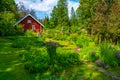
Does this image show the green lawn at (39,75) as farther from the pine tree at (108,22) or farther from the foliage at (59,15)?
the foliage at (59,15)

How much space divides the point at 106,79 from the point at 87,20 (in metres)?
28.0

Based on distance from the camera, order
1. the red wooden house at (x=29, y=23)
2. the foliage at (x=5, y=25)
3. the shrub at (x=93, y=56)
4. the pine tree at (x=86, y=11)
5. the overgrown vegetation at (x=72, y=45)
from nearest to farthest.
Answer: the overgrown vegetation at (x=72, y=45) → the shrub at (x=93, y=56) → the foliage at (x=5, y=25) → the pine tree at (x=86, y=11) → the red wooden house at (x=29, y=23)

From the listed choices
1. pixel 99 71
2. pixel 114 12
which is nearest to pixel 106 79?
pixel 99 71

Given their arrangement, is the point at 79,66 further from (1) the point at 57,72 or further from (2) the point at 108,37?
(2) the point at 108,37

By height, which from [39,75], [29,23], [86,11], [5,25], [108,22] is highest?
[86,11]

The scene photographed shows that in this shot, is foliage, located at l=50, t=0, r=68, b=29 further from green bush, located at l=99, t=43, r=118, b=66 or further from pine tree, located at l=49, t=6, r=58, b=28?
green bush, located at l=99, t=43, r=118, b=66

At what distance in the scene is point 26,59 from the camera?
13914 millimetres

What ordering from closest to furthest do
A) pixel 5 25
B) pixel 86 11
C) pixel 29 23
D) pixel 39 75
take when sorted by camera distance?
pixel 39 75 → pixel 5 25 → pixel 86 11 → pixel 29 23

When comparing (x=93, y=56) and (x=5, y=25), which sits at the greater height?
(x=5, y=25)

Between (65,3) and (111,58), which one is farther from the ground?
(65,3)

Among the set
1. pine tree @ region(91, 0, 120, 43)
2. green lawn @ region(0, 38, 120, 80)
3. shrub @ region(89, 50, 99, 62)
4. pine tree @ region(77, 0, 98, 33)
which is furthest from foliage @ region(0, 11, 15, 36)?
shrub @ region(89, 50, 99, 62)

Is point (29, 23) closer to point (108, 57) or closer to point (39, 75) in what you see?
point (108, 57)

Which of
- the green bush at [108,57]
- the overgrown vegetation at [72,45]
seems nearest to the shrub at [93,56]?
the overgrown vegetation at [72,45]

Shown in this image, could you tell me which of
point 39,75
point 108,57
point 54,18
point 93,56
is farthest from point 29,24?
point 39,75
